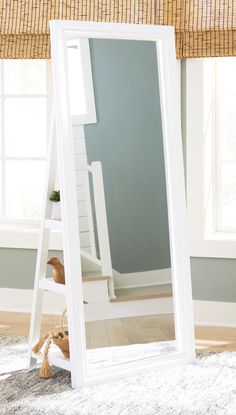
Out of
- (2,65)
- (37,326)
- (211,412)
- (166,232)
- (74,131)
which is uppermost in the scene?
(2,65)

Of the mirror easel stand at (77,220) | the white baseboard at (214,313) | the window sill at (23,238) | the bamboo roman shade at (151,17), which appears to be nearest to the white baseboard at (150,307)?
the white baseboard at (214,313)

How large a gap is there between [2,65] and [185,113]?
134 centimetres

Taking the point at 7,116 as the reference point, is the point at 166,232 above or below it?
below

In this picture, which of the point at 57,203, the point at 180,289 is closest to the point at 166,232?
the point at 180,289

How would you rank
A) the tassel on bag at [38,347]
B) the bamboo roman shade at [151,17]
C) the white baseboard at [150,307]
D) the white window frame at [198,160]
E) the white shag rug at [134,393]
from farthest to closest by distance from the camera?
the white window frame at [198,160] < the bamboo roman shade at [151,17] < the white baseboard at [150,307] < the tassel on bag at [38,347] < the white shag rug at [134,393]

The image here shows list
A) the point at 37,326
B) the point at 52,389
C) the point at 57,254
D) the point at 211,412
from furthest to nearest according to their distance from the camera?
the point at 57,254 < the point at 37,326 < the point at 52,389 < the point at 211,412

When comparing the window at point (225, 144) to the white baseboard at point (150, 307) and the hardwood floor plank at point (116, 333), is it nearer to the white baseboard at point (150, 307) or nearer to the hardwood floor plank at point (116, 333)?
the white baseboard at point (150, 307)

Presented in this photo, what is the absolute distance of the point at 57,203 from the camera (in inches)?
147

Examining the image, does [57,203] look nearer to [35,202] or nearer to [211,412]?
[211,412]

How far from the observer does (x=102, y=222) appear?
3.72 metres

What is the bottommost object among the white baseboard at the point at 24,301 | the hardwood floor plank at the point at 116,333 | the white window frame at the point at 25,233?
the white baseboard at the point at 24,301

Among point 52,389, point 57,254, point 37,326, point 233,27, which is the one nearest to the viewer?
point 52,389

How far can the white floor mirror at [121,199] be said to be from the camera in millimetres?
3586

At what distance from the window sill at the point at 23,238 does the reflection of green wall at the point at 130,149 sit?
118 centimetres
